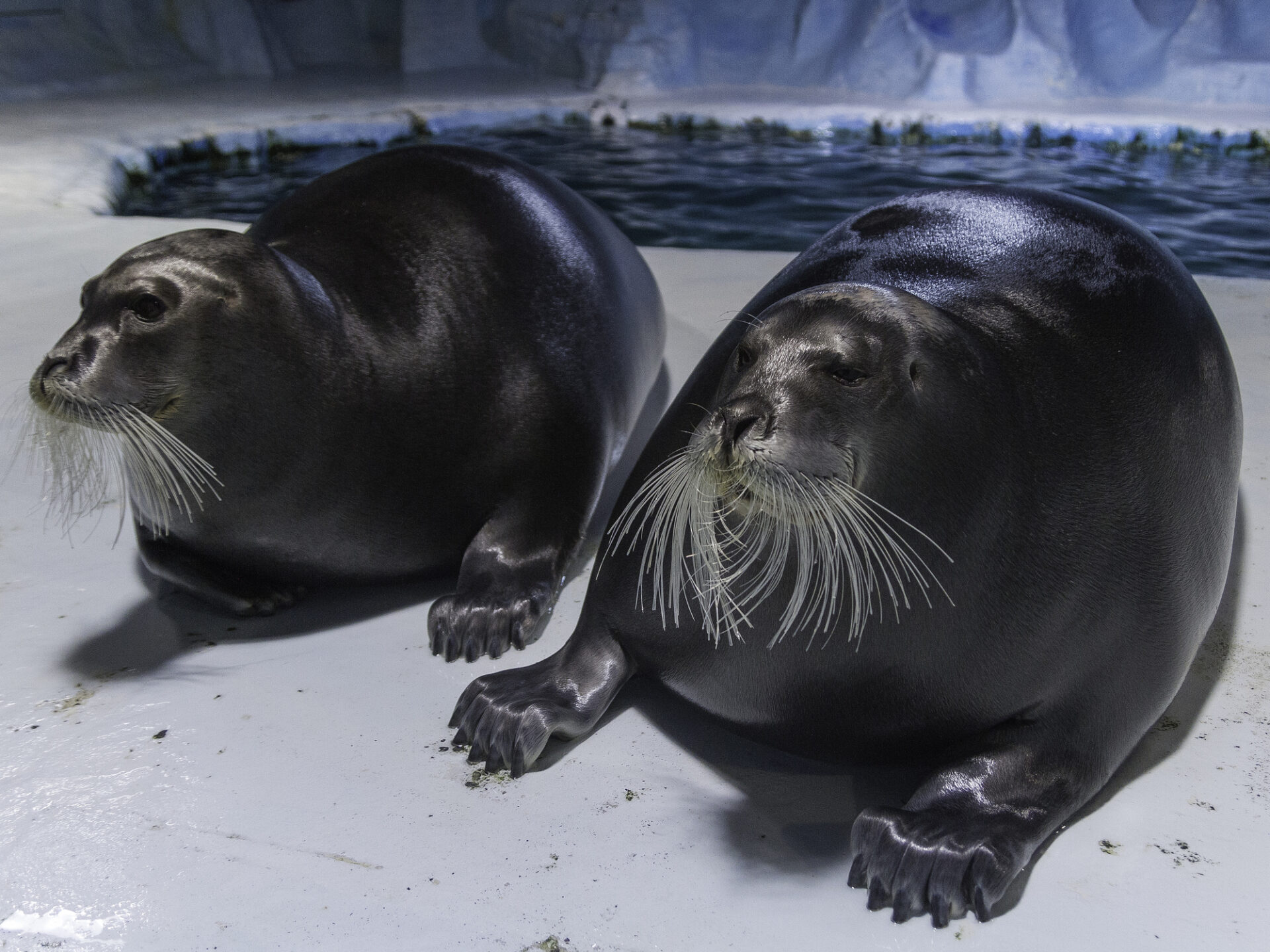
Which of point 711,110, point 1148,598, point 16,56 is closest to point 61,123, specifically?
point 16,56

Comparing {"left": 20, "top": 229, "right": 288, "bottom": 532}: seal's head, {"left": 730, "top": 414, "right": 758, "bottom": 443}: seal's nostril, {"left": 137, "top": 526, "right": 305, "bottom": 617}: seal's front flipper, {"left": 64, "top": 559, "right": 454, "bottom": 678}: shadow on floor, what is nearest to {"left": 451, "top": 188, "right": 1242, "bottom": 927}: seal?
{"left": 730, "top": 414, "right": 758, "bottom": 443}: seal's nostril

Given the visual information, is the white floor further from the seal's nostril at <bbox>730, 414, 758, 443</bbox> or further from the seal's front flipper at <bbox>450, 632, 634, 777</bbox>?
the seal's nostril at <bbox>730, 414, 758, 443</bbox>

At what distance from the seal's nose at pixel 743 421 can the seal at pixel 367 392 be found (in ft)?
3.60

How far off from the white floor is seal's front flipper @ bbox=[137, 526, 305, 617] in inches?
1.6

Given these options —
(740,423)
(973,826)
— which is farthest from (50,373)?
(973,826)

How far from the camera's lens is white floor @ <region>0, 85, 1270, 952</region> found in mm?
1705

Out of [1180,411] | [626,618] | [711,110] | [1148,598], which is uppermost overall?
[1180,411]

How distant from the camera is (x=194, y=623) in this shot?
262cm

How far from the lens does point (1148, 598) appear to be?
6.40ft

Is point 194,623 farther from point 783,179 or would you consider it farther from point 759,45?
point 759,45

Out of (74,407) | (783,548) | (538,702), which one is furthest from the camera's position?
(74,407)

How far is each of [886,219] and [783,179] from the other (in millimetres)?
7642

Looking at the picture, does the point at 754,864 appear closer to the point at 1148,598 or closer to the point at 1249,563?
the point at 1148,598

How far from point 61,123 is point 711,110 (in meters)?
5.75
